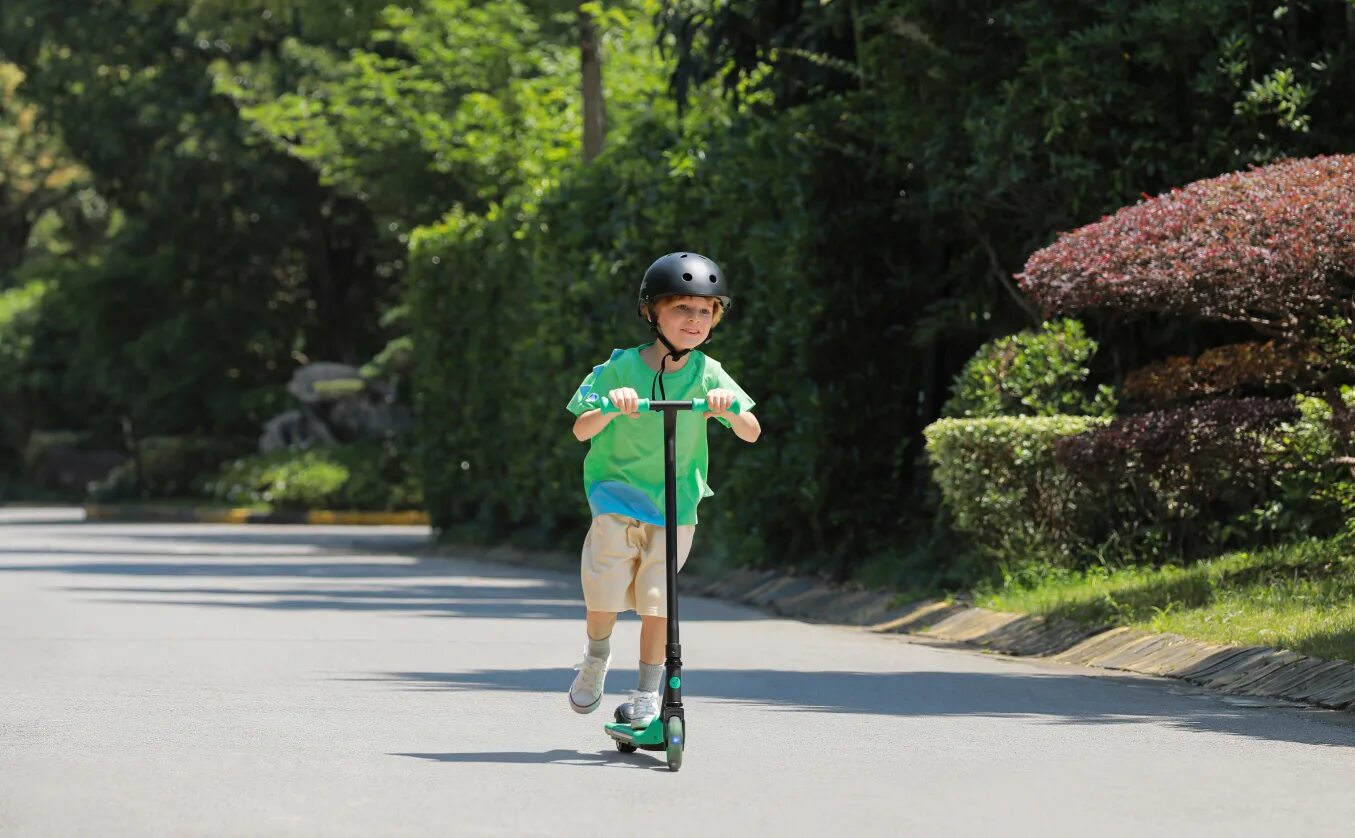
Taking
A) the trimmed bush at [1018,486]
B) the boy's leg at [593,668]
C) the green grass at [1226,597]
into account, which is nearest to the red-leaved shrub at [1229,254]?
the green grass at [1226,597]

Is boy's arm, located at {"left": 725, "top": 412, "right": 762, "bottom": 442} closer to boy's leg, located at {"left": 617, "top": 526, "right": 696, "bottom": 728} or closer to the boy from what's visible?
the boy

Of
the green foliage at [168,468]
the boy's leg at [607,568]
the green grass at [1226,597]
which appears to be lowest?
the green foliage at [168,468]

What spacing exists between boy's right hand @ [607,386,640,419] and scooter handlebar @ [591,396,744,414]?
0.02 meters

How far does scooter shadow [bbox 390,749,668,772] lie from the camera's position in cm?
875

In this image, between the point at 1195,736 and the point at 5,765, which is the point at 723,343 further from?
the point at 5,765

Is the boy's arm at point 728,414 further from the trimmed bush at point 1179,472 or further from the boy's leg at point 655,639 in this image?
the trimmed bush at point 1179,472

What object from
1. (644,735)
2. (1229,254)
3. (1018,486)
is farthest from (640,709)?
(1018,486)

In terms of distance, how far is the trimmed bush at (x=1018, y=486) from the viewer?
1631 centimetres

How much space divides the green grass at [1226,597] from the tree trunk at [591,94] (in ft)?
48.1

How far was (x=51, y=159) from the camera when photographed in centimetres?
6384

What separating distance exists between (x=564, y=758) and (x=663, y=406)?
4.50 ft

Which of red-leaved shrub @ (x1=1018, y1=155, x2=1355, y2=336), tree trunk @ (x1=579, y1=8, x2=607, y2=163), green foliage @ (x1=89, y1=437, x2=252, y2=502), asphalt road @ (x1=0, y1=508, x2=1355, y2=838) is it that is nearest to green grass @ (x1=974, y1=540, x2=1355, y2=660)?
asphalt road @ (x1=0, y1=508, x2=1355, y2=838)

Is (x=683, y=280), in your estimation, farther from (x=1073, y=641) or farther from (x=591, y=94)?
(x=591, y=94)

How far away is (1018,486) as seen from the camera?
16.5m
